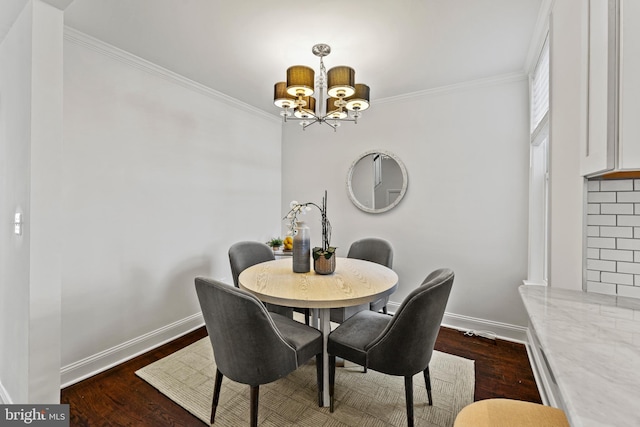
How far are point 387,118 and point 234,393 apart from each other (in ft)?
9.76

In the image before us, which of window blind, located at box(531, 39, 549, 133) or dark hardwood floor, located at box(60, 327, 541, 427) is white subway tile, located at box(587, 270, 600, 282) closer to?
dark hardwood floor, located at box(60, 327, 541, 427)

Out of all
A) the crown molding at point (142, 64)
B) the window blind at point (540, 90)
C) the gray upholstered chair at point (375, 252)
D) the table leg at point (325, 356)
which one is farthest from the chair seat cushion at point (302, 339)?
the crown molding at point (142, 64)

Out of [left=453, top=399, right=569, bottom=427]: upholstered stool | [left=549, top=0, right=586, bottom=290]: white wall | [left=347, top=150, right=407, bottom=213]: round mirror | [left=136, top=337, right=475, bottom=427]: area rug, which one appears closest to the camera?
[left=453, top=399, right=569, bottom=427]: upholstered stool

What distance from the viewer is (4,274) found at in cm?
180

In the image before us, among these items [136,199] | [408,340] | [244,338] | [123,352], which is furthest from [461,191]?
[123,352]

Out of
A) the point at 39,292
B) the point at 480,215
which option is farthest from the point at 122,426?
the point at 480,215

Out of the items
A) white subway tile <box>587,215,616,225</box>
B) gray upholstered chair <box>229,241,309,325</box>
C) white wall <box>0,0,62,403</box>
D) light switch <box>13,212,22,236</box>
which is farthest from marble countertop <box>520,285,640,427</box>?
light switch <box>13,212,22,236</box>

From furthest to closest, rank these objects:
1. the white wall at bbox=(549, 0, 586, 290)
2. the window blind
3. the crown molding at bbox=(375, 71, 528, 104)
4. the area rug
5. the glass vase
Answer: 1. the crown molding at bbox=(375, 71, 528, 104)
2. the glass vase
3. the window blind
4. the area rug
5. the white wall at bbox=(549, 0, 586, 290)

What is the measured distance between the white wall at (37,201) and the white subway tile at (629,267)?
2.60 metres

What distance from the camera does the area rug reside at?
169 cm

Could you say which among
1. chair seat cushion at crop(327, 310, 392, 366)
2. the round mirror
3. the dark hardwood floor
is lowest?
the dark hardwood floor

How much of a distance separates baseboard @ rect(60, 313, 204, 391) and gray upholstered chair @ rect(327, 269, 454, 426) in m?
1.79

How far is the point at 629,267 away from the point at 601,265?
8 centimetres

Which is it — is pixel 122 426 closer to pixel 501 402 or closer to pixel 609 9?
pixel 501 402
